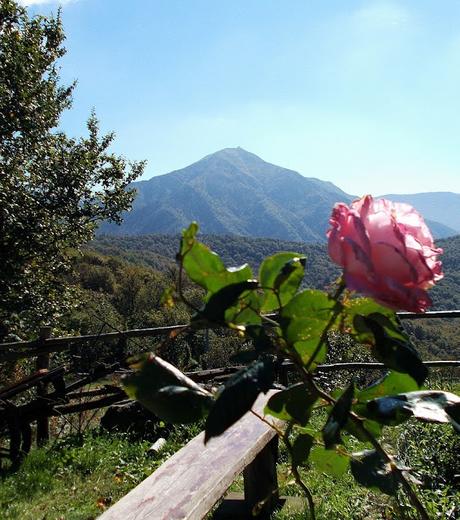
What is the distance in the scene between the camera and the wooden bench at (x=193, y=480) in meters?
1.49

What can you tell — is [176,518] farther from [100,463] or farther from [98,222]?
[98,222]

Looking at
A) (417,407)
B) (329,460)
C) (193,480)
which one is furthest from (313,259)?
(417,407)

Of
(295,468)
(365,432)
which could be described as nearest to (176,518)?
(295,468)

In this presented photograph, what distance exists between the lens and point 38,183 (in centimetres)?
1060

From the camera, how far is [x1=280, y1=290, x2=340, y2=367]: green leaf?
1.58ft

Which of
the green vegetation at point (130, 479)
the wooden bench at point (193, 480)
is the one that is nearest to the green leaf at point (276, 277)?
the wooden bench at point (193, 480)

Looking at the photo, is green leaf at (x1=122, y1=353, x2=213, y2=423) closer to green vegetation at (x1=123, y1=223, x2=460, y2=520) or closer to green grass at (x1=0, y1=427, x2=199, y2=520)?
green vegetation at (x1=123, y1=223, x2=460, y2=520)

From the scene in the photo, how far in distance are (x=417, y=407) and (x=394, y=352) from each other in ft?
0.31

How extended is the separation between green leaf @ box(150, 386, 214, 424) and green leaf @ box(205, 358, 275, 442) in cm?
9

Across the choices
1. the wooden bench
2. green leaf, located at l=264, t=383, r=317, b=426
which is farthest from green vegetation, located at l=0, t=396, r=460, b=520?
green leaf, located at l=264, t=383, r=317, b=426

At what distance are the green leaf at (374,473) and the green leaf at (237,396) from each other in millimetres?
257

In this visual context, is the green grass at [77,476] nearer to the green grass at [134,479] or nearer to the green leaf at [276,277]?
the green grass at [134,479]

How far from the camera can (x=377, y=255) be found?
418 millimetres

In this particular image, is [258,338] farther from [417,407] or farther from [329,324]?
[417,407]
